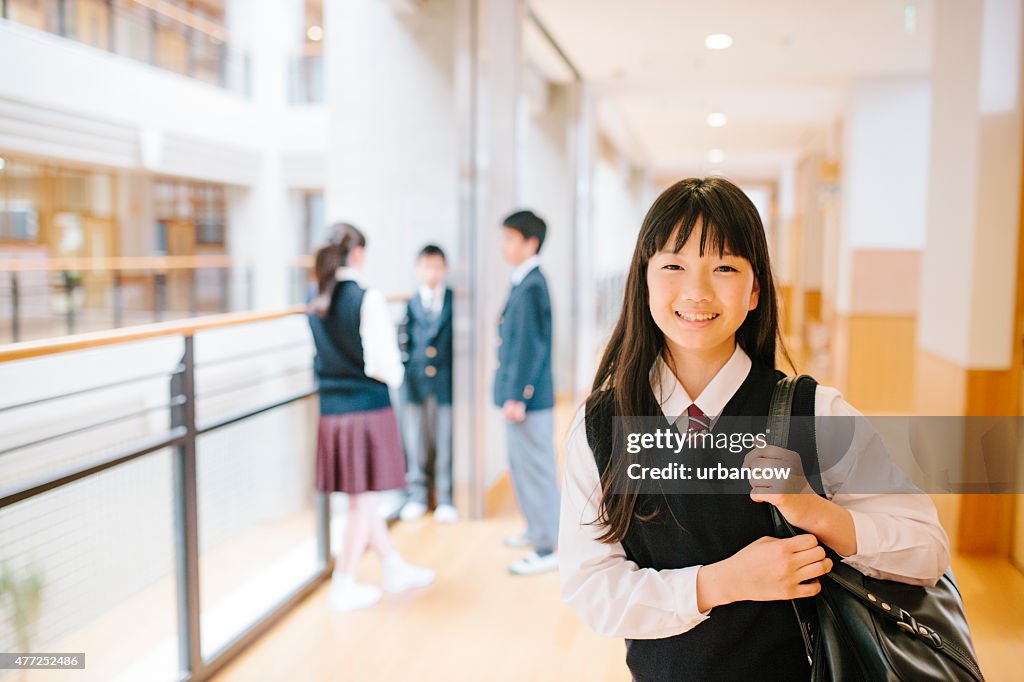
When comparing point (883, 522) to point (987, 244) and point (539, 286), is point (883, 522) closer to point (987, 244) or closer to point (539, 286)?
point (539, 286)

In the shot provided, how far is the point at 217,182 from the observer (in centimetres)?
1053

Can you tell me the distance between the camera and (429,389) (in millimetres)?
4012

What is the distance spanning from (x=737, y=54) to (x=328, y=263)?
409 centimetres

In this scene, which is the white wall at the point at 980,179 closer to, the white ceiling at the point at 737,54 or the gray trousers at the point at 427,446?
the white ceiling at the point at 737,54

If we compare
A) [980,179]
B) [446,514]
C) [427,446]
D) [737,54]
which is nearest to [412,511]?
[446,514]

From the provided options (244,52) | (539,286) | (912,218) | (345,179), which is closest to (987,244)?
(539,286)

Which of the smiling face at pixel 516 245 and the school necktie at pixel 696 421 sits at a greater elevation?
the smiling face at pixel 516 245

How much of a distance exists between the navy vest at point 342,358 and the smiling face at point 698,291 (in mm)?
2000

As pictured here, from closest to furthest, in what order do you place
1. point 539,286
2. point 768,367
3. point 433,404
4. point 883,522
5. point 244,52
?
point 883,522 < point 768,367 < point 539,286 < point 433,404 < point 244,52

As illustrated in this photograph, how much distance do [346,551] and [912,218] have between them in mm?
5480

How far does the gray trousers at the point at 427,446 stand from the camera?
4027 millimetres

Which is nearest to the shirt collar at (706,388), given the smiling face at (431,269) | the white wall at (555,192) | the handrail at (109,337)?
the handrail at (109,337)

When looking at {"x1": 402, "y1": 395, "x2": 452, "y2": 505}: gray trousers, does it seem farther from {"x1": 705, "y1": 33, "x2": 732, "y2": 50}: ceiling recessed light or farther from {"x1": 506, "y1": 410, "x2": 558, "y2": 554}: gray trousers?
{"x1": 705, "y1": 33, "x2": 732, "y2": 50}: ceiling recessed light

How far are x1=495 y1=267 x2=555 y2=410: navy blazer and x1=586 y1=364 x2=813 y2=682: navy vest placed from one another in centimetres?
225
